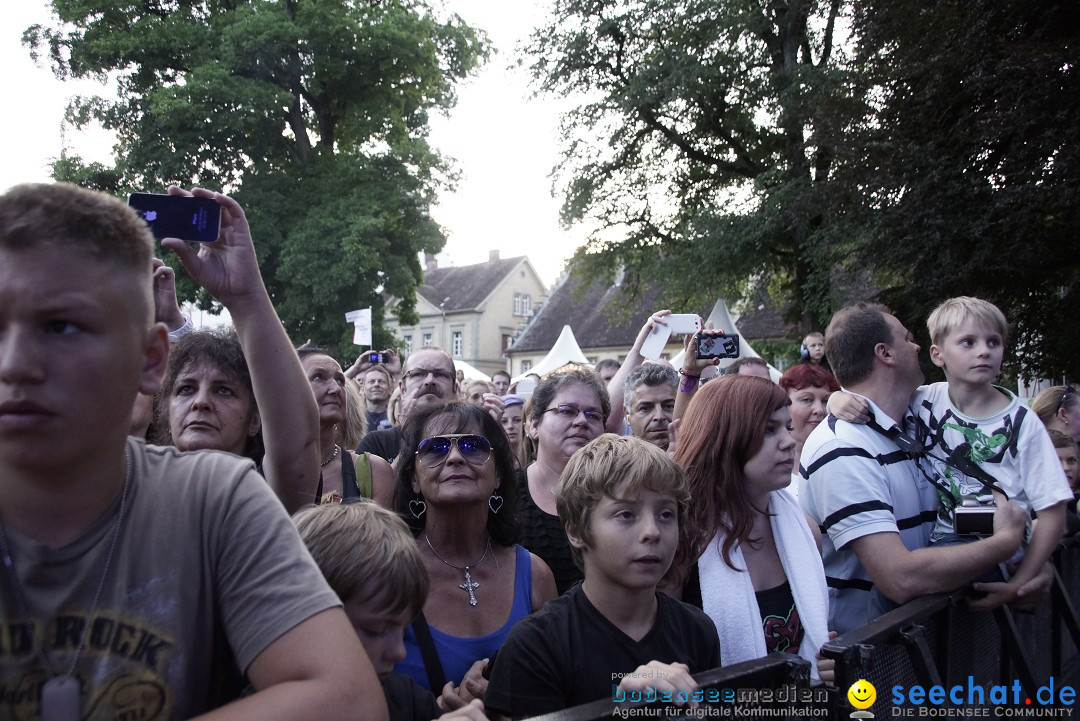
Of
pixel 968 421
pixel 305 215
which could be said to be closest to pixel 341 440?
pixel 968 421

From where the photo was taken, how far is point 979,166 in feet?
38.2

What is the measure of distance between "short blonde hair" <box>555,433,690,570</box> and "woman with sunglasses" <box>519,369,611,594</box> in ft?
2.66

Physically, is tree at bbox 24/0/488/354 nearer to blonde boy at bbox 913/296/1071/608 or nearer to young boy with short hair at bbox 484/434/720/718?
blonde boy at bbox 913/296/1071/608

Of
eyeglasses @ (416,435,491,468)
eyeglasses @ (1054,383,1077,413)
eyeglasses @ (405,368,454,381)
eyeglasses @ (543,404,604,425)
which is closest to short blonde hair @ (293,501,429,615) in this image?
eyeglasses @ (416,435,491,468)

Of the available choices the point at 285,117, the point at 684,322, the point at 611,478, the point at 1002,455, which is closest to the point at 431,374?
the point at 684,322

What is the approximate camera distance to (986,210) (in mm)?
10930

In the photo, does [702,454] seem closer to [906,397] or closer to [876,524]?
[876,524]

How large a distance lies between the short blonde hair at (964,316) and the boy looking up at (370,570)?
2.87 m

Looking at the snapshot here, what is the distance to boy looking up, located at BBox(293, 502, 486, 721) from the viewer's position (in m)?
2.01

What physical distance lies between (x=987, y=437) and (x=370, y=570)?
2874mm

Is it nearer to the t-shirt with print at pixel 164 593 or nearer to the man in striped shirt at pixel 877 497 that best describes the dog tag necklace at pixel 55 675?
the t-shirt with print at pixel 164 593

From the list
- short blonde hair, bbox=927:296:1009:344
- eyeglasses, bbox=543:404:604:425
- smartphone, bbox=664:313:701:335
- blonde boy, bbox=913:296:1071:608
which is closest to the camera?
blonde boy, bbox=913:296:1071:608

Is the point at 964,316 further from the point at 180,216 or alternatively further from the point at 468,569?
the point at 180,216

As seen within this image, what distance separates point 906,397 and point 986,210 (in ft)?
27.4
